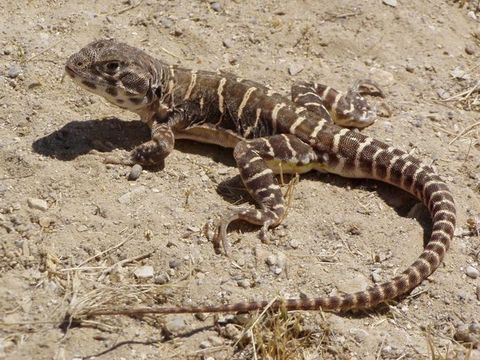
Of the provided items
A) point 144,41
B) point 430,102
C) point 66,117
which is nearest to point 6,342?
point 66,117

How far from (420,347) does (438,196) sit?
1.73 meters

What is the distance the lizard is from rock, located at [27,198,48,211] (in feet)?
3.98

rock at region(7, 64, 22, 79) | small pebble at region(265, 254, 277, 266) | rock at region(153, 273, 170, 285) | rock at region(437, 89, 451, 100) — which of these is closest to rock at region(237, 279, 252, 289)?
small pebble at region(265, 254, 277, 266)

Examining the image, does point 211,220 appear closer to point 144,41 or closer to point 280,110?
point 280,110

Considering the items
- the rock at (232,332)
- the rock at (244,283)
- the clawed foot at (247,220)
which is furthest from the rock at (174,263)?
the rock at (232,332)

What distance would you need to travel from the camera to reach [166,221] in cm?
739

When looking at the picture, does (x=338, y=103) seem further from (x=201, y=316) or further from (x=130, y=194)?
(x=201, y=316)

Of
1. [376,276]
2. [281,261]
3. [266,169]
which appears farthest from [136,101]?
[376,276]

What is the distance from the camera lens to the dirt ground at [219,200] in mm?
6406

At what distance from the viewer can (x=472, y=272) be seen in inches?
282

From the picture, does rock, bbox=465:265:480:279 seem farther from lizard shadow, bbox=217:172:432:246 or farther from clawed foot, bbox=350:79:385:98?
clawed foot, bbox=350:79:385:98

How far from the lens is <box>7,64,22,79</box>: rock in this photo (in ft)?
29.3

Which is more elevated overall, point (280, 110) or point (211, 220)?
point (280, 110)

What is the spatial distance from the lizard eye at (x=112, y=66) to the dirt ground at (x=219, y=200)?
76 centimetres
